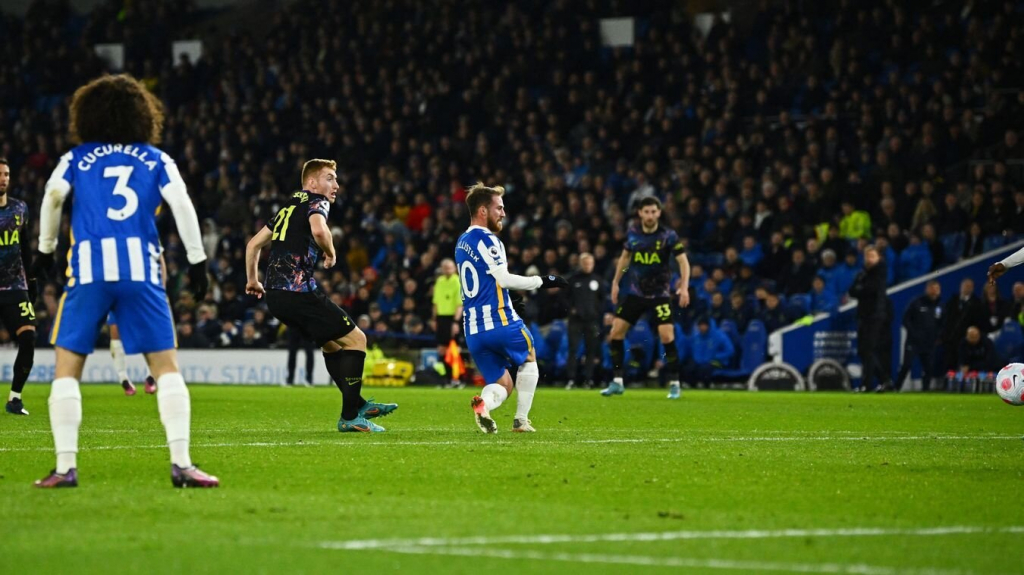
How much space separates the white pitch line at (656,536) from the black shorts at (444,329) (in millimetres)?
19249

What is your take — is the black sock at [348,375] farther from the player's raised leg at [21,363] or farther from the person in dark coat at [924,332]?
the person in dark coat at [924,332]

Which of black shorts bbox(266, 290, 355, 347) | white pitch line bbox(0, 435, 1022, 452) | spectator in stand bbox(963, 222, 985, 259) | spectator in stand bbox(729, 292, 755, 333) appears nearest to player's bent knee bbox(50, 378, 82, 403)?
white pitch line bbox(0, 435, 1022, 452)

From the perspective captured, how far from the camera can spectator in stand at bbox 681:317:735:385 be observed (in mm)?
24719

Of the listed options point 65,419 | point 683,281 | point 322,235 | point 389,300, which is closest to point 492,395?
point 322,235

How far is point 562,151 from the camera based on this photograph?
98.2 feet

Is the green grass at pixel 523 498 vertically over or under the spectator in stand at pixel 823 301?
under

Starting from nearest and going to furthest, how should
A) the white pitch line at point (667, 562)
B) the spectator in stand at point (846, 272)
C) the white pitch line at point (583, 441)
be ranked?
the white pitch line at point (667, 562) < the white pitch line at point (583, 441) < the spectator in stand at point (846, 272)

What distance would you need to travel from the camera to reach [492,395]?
1158 centimetres

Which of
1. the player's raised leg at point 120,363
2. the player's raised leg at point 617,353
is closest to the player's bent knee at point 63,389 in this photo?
the player's raised leg at point 120,363

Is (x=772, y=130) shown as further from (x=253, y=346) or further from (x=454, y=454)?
(x=454, y=454)

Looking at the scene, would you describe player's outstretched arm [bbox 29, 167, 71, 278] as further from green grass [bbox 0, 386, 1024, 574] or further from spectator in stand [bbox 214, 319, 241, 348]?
spectator in stand [bbox 214, 319, 241, 348]

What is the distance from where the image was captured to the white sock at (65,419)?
7699 mm

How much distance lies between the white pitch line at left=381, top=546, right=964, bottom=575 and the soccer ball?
20.5 ft

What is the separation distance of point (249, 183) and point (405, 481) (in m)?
26.3
